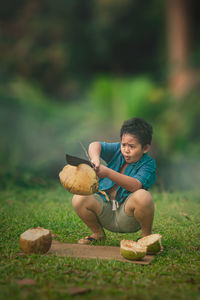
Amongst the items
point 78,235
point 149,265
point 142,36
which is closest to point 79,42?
point 142,36

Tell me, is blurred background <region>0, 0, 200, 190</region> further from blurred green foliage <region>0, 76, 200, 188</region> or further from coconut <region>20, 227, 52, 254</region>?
coconut <region>20, 227, 52, 254</region>

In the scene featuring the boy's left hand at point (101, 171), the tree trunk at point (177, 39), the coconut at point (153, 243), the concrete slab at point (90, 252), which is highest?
the tree trunk at point (177, 39)

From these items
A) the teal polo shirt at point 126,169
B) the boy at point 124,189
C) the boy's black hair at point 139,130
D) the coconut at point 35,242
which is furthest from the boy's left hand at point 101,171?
the coconut at point 35,242

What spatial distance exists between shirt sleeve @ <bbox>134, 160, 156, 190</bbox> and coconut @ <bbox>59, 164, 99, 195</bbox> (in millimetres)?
429

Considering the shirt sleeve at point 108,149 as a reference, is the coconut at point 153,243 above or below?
below

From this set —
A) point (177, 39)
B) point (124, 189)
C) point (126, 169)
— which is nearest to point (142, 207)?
point (124, 189)

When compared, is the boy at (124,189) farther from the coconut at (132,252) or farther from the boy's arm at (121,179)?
the coconut at (132,252)

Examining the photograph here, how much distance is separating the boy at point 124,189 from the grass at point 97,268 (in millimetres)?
224

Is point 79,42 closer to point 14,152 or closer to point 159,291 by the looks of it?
point 14,152

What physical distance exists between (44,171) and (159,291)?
17.3 feet

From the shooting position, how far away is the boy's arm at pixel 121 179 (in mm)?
2814

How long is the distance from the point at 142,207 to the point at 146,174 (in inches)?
11.0

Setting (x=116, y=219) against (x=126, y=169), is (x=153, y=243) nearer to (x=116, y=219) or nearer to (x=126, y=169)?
(x=116, y=219)

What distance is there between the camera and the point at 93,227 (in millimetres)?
3205
